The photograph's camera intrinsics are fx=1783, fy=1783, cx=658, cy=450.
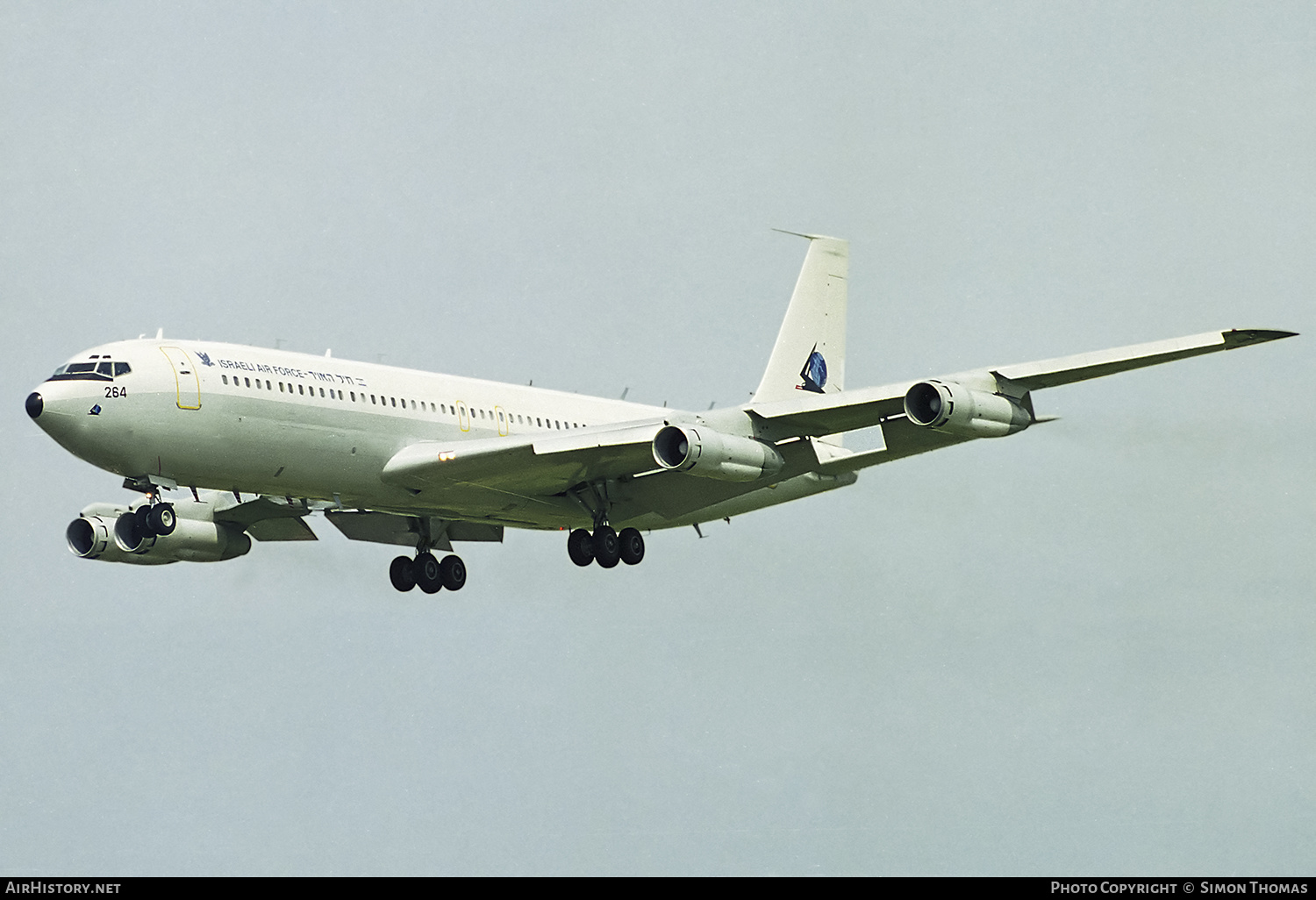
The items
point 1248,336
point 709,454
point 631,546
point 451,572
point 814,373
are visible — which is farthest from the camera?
point 814,373


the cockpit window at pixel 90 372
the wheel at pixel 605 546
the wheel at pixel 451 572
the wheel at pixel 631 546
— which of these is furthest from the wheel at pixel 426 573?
the cockpit window at pixel 90 372

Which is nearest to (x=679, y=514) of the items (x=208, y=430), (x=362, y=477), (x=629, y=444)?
(x=629, y=444)

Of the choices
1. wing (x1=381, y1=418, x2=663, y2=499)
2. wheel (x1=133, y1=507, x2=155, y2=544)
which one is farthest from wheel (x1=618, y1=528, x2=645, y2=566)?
wheel (x1=133, y1=507, x2=155, y2=544)

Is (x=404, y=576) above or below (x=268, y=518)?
below

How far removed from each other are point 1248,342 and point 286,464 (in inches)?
893

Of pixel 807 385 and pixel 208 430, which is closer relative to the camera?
pixel 208 430

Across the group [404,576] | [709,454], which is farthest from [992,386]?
[404,576]

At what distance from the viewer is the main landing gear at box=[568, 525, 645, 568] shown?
163ft

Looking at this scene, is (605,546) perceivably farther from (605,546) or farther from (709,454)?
(709,454)

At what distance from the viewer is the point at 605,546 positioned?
49.7 m

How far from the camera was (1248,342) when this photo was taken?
39656 mm

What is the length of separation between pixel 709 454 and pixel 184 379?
12.8 m
